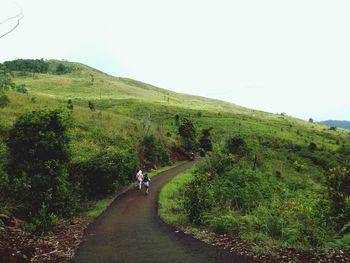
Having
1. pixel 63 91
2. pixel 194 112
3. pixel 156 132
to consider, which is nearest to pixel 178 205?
pixel 156 132

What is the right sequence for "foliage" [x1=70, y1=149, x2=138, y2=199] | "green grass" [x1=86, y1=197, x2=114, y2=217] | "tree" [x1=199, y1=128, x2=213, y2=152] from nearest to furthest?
"green grass" [x1=86, y1=197, x2=114, y2=217]
"foliage" [x1=70, y1=149, x2=138, y2=199]
"tree" [x1=199, y1=128, x2=213, y2=152]

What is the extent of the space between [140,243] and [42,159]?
797 cm

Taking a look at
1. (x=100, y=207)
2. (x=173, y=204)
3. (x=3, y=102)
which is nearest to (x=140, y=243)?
(x=173, y=204)

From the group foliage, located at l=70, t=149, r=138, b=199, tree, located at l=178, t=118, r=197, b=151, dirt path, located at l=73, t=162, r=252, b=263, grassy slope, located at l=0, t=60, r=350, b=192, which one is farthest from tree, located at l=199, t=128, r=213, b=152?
dirt path, located at l=73, t=162, r=252, b=263

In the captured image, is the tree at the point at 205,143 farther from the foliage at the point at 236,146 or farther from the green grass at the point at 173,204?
the green grass at the point at 173,204

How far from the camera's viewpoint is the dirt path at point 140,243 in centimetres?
1165

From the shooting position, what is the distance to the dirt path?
11648 millimetres

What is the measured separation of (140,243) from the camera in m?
13.8

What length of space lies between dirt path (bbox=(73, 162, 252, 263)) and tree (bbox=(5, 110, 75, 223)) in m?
2.42

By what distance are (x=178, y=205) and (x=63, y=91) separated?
105455 mm

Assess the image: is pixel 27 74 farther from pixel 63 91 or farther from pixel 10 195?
pixel 10 195

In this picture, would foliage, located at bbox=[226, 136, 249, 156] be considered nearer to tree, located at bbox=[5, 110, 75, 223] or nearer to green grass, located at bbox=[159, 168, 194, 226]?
green grass, located at bbox=[159, 168, 194, 226]

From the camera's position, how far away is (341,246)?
10.4 m

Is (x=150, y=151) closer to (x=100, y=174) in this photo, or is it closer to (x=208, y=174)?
(x=208, y=174)
